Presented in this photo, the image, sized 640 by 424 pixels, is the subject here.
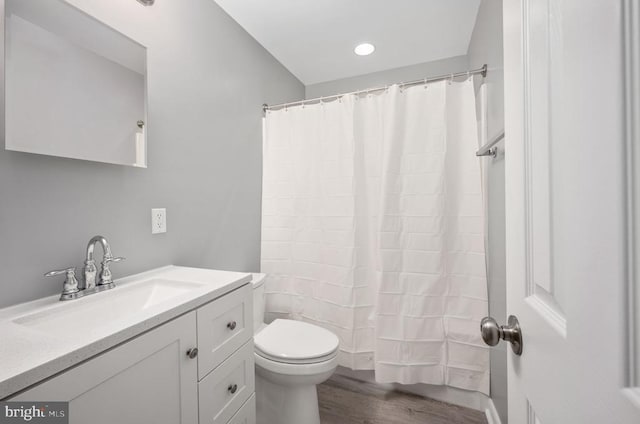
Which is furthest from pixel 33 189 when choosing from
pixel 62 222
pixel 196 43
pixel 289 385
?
pixel 289 385

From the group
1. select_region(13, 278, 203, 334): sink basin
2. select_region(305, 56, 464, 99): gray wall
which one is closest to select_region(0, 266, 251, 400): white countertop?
select_region(13, 278, 203, 334): sink basin

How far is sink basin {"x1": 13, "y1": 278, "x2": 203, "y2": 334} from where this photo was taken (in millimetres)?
816

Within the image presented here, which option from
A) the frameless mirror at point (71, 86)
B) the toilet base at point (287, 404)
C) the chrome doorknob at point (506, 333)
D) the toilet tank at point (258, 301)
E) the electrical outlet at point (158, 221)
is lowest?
the toilet base at point (287, 404)

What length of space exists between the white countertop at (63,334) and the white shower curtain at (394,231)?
0.94 m

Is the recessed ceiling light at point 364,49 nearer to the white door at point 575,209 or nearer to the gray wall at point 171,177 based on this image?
the gray wall at point 171,177

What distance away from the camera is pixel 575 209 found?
0.36 metres

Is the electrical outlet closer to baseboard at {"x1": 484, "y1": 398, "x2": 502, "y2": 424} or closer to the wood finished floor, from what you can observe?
the wood finished floor

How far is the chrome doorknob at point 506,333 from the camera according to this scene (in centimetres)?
56

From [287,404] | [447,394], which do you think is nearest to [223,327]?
[287,404]

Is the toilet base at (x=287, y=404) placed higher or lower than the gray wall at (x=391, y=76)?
lower

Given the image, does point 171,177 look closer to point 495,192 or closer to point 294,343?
point 294,343

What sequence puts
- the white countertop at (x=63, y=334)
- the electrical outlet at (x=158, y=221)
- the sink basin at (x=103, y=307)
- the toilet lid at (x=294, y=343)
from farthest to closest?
the toilet lid at (x=294, y=343) → the electrical outlet at (x=158, y=221) → the sink basin at (x=103, y=307) → the white countertop at (x=63, y=334)

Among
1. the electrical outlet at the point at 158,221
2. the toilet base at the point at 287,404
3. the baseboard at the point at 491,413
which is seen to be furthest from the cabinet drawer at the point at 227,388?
the baseboard at the point at 491,413

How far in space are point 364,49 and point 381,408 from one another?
2495mm
